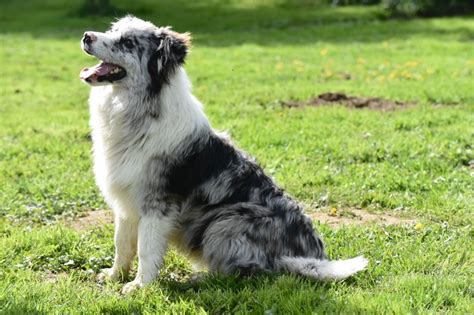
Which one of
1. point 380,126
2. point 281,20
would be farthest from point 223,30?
point 380,126

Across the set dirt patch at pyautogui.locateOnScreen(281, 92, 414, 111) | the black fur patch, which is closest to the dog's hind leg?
the black fur patch

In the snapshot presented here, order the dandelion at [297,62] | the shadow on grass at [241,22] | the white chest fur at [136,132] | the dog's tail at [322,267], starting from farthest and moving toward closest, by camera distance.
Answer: the shadow on grass at [241,22] < the dandelion at [297,62] < the white chest fur at [136,132] < the dog's tail at [322,267]

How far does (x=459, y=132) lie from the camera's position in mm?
9664

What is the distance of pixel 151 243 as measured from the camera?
17.2 feet

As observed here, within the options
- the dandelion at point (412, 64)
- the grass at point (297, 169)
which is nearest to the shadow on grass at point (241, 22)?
the grass at point (297, 169)

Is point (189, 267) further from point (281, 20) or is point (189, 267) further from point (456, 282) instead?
point (281, 20)

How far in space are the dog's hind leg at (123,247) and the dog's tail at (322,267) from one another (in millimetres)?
1314

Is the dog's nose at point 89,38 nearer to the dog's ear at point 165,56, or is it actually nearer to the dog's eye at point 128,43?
the dog's eye at point 128,43

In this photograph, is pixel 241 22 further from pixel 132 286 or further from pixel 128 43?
pixel 132 286

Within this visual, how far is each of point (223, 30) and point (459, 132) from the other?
18061mm

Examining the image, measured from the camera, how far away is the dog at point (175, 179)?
17.2 feet

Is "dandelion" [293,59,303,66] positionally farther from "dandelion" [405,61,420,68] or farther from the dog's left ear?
the dog's left ear

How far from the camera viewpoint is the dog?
5238 millimetres

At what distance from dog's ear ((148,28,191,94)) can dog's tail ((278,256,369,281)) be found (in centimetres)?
176
